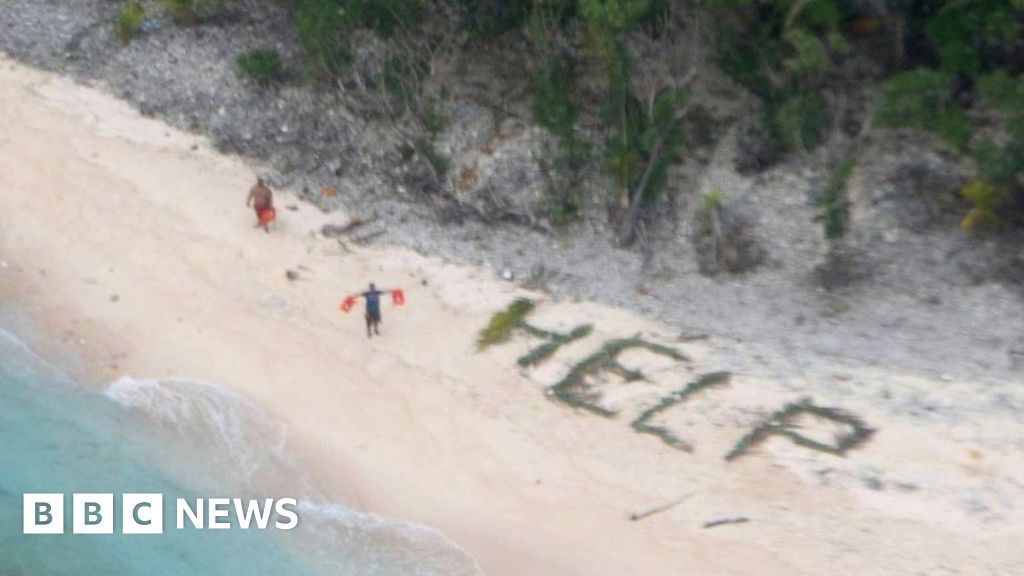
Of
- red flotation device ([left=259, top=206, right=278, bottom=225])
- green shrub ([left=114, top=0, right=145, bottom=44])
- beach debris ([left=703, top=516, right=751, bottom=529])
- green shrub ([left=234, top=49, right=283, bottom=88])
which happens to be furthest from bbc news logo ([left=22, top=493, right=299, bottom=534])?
green shrub ([left=114, top=0, right=145, bottom=44])

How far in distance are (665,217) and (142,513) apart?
902cm

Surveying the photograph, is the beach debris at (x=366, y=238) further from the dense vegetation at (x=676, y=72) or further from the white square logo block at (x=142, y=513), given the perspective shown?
the white square logo block at (x=142, y=513)

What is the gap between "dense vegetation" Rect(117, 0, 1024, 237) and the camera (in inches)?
840

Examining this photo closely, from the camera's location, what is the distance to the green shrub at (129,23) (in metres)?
27.1

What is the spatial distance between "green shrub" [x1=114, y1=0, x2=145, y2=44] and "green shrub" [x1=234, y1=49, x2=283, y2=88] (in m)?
2.22

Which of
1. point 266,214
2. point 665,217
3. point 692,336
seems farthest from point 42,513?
point 665,217

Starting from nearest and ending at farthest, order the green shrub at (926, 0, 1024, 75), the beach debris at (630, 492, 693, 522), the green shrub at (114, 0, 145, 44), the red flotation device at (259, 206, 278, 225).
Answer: the beach debris at (630, 492, 693, 522) < the green shrub at (926, 0, 1024, 75) < the red flotation device at (259, 206, 278, 225) < the green shrub at (114, 0, 145, 44)

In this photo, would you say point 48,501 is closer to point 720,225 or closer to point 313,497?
point 313,497

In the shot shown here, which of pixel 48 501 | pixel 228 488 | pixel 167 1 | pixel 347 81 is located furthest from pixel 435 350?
pixel 167 1

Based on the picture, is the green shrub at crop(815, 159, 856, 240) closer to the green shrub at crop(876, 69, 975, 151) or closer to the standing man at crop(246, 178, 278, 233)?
the green shrub at crop(876, 69, 975, 151)

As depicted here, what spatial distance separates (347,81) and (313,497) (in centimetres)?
951

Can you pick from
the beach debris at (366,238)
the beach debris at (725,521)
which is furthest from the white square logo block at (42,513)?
the beach debris at (725,521)

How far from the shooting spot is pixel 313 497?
17.9 m

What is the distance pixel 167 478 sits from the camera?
1831 centimetres
